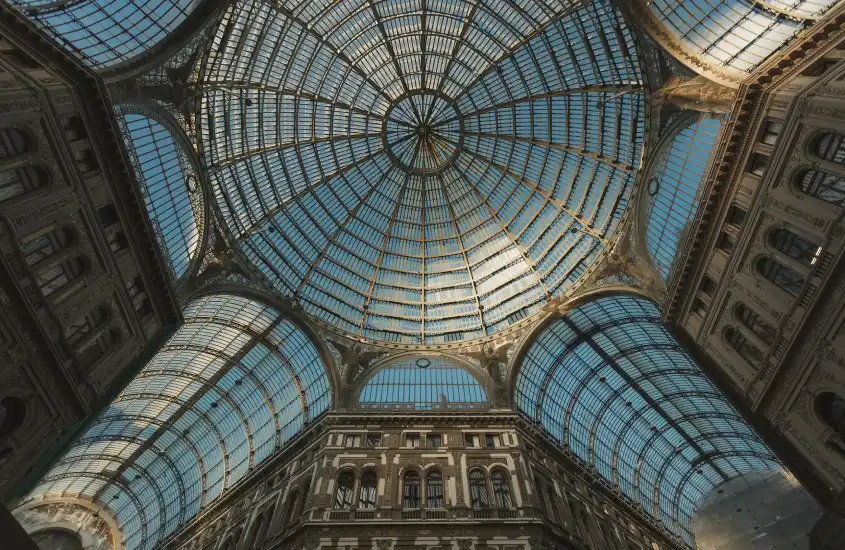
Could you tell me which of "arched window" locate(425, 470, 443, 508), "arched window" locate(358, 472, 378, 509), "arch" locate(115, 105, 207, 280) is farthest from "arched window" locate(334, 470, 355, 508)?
"arch" locate(115, 105, 207, 280)

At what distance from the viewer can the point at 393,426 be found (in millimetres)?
38250

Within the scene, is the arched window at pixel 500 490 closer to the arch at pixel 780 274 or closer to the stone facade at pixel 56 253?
the arch at pixel 780 274

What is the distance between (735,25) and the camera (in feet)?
91.6

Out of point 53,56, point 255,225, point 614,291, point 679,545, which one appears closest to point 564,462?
point 614,291

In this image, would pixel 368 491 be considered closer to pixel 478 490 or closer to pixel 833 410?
pixel 478 490

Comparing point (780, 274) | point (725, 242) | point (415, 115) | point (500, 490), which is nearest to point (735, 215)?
point (725, 242)

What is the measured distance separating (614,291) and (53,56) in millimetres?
38903

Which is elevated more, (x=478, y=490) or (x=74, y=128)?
(x=74, y=128)

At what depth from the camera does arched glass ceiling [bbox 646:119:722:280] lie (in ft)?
102

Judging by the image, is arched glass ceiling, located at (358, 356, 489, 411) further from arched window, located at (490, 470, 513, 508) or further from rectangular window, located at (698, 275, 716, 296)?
rectangular window, located at (698, 275, 716, 296)

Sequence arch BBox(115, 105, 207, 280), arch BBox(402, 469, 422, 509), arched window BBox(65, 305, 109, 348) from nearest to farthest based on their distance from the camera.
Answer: arched window BBox(65, 305, 109, 348) → arch BBox(115, 105, 207, 280) → arch BBox(402, 469, 422, 509)

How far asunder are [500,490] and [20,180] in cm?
3104

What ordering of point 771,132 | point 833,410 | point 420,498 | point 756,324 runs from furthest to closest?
point 420,498
point 756,324
point 771,132
point 833,410

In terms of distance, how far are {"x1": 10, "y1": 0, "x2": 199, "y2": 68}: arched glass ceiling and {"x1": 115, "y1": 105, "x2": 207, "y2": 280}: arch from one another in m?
2.98
